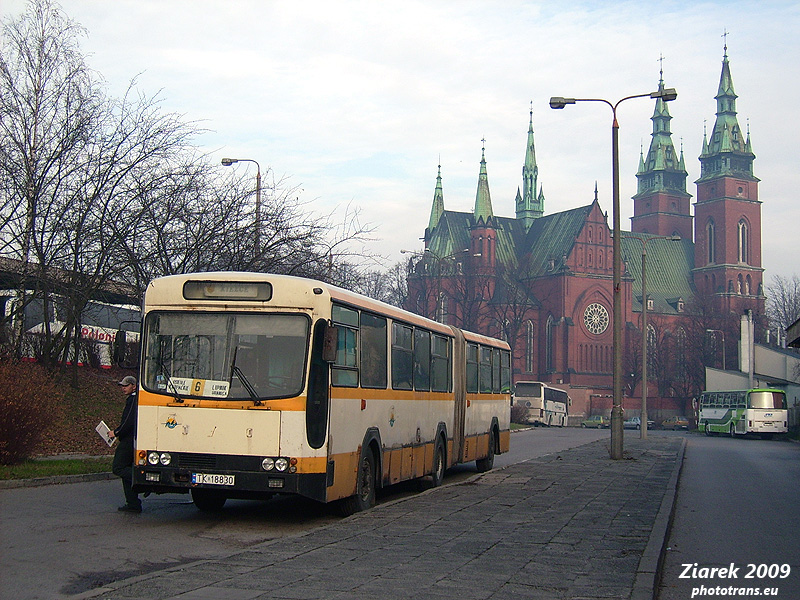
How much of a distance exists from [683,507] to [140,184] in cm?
1516

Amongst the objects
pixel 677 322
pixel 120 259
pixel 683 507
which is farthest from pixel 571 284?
pixel 683 507

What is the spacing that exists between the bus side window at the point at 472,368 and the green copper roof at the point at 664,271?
101 metres

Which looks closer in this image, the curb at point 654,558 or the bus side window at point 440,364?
the curb at point 654,558

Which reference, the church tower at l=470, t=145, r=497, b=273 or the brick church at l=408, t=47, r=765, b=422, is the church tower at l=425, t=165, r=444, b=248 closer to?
the brick church at l=408, t=47, r=765, b=422

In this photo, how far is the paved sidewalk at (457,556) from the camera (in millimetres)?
7422

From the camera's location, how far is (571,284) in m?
106

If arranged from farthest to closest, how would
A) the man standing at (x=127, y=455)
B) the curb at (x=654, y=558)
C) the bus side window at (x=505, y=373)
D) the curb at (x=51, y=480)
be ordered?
the bus side window at (x=505, y=373) → the curb at (x=51, y=480) → the man standing at (x=127, y=455) → the curb at (x=654, y=558)

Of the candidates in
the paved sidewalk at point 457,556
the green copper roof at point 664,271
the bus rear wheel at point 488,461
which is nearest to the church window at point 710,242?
the green copper roof at point 664,271

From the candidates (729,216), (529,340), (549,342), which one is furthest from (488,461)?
(729,216)

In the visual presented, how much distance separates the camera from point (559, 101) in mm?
25250

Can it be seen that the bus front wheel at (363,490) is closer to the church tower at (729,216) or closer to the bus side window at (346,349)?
the bus side window at (346,349)

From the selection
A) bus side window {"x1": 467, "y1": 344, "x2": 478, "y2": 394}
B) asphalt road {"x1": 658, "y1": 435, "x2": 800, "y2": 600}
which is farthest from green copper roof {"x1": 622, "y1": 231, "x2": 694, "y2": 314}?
bus side window {"x1": 467, "y1": 344, "x2": 478, "y2": 394}

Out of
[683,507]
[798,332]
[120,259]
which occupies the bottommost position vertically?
[683,507]

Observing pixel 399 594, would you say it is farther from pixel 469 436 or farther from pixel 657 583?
pixel 469 436
